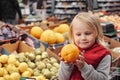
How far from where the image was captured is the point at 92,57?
2199mm

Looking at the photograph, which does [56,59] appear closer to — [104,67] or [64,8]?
[104,67]

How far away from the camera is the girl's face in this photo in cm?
212

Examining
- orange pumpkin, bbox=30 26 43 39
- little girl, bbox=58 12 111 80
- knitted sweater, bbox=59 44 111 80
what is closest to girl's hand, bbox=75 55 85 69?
little girl, bbox=58 12 111 80

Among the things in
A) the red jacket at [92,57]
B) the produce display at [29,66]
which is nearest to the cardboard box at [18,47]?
the produce display at [29,66]

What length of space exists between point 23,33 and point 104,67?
246 cm

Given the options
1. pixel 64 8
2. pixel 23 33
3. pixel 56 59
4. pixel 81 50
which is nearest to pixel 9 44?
pixel 23 33

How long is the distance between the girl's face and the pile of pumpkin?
88.0 inches

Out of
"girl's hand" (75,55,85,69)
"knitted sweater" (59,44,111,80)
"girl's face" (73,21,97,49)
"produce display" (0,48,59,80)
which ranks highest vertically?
"girl's face" (73,21,97,49)

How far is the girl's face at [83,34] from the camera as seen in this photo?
6.95 ft

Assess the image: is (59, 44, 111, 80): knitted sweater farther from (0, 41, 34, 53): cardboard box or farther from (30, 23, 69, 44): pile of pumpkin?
(30, 23, 69, 44): pile of pumpkin

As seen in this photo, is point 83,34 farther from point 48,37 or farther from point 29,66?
point 48,37

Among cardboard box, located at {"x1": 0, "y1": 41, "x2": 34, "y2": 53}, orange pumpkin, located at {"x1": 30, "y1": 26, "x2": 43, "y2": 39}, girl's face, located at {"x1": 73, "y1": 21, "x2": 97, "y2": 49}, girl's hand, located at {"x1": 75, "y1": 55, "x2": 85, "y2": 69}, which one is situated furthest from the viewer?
orange pumpkin, located at {"x1": 30, "y1": 26, "x2": 43, "y2": 39}

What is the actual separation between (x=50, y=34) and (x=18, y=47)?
53 centimetres

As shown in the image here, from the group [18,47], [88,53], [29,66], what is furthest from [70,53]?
[18,47]
